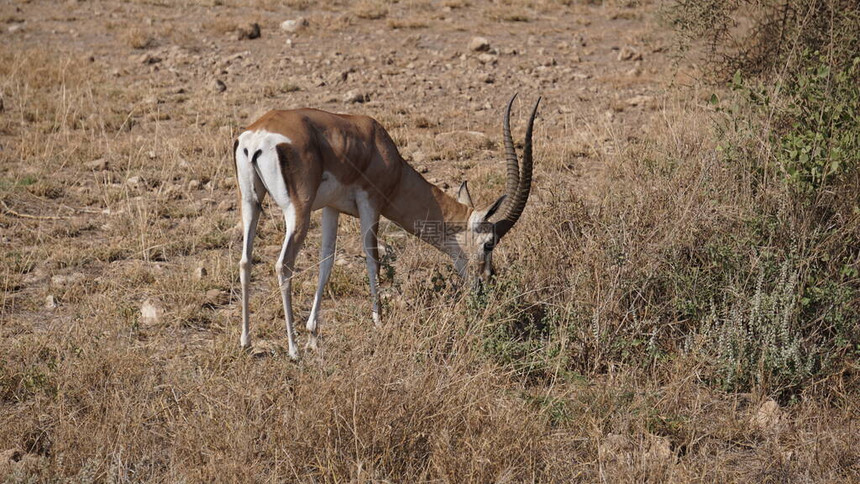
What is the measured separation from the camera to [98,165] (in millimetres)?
9375

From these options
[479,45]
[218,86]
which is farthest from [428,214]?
[479,45]

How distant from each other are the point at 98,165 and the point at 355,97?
11.8 ft

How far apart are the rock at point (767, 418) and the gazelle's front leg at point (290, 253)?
2.70 meters

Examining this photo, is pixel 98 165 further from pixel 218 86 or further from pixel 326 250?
pixel 326 250

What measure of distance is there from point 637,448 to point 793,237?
1.89 meters

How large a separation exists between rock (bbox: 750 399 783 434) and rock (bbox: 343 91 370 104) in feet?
25.3

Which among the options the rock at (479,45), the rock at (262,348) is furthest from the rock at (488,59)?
the rock at (262,348)

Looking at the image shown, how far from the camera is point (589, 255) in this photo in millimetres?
5766

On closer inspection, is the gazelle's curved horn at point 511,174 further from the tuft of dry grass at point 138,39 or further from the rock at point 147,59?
the tuft of dry grass at point 138,39

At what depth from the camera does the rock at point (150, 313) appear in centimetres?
617

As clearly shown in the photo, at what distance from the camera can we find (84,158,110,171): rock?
30.6ft

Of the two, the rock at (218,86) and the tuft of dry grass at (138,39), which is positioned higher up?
the tuft of dry grass at (138,39)

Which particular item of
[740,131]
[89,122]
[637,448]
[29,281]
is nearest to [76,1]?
[89,122]

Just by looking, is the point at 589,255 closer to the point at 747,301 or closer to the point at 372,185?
the point at 747,301
